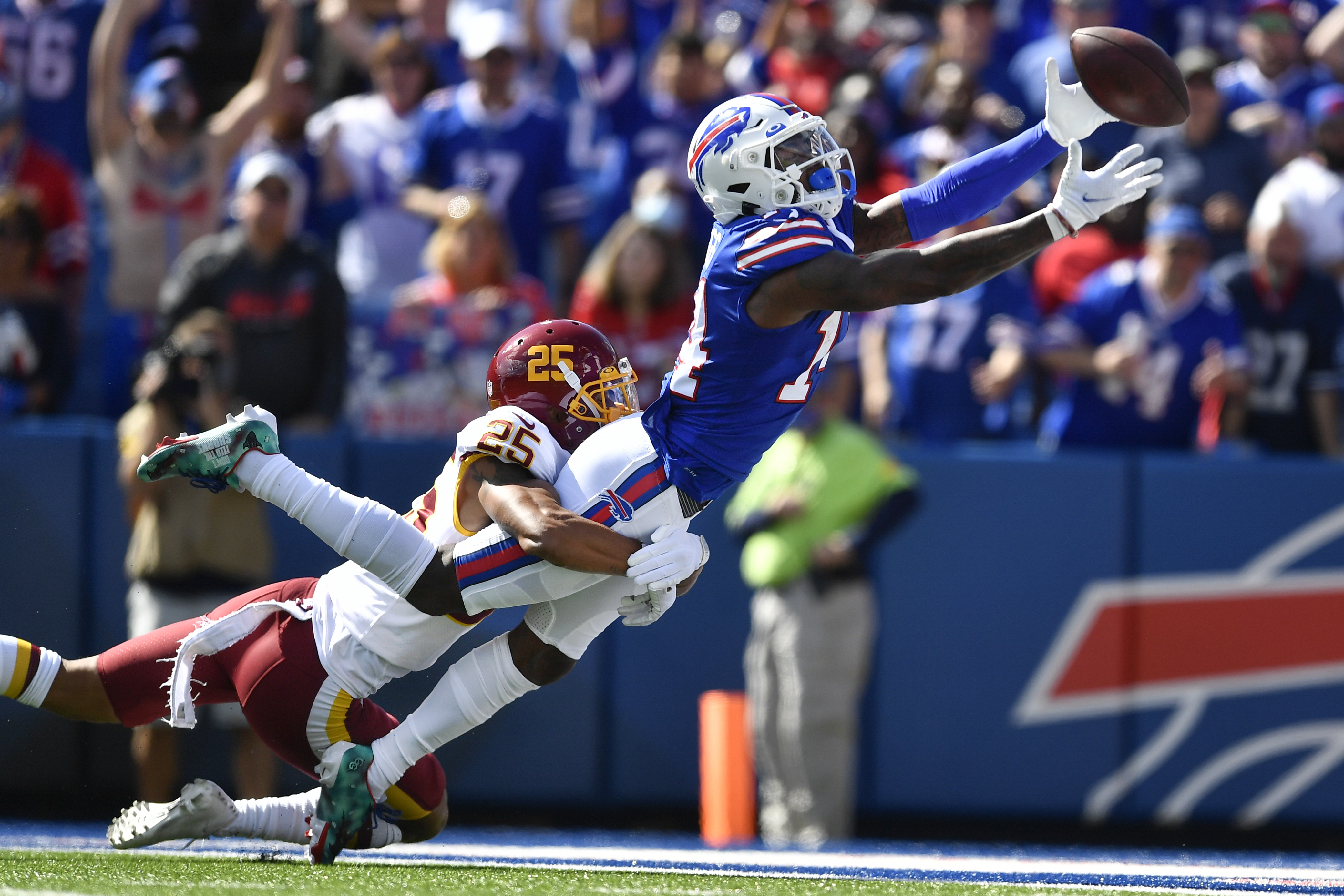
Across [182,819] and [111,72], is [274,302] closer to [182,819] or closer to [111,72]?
[111,72]

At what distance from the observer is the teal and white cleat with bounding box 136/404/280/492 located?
12.8 feet

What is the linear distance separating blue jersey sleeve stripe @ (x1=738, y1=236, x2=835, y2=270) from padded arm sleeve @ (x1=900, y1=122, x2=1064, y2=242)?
425 mm

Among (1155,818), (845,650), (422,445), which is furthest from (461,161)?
(1155,818)

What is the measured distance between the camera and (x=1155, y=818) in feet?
21.7

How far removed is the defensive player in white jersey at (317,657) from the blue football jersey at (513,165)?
3031mm

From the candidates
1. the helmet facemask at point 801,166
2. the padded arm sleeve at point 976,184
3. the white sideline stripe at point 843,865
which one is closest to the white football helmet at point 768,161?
the helmet facemask at point 801,166

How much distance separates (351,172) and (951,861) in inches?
156

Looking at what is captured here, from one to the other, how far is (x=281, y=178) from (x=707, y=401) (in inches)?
119

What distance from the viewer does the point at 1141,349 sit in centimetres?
647

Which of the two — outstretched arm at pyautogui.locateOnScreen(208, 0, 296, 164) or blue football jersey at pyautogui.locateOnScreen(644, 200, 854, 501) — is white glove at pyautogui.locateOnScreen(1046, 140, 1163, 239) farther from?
Result: outstretched arm at pyautogui.locateOnScreen(208, 0, 296, 164)

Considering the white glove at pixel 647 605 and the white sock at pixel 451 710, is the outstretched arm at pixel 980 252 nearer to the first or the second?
the white glove at pixel 647 605

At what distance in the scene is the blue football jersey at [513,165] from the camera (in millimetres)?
7078

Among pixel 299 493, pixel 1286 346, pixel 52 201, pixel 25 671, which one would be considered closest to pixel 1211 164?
pixel 1286 346

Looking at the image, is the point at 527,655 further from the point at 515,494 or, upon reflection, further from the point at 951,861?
the point at 951,861
